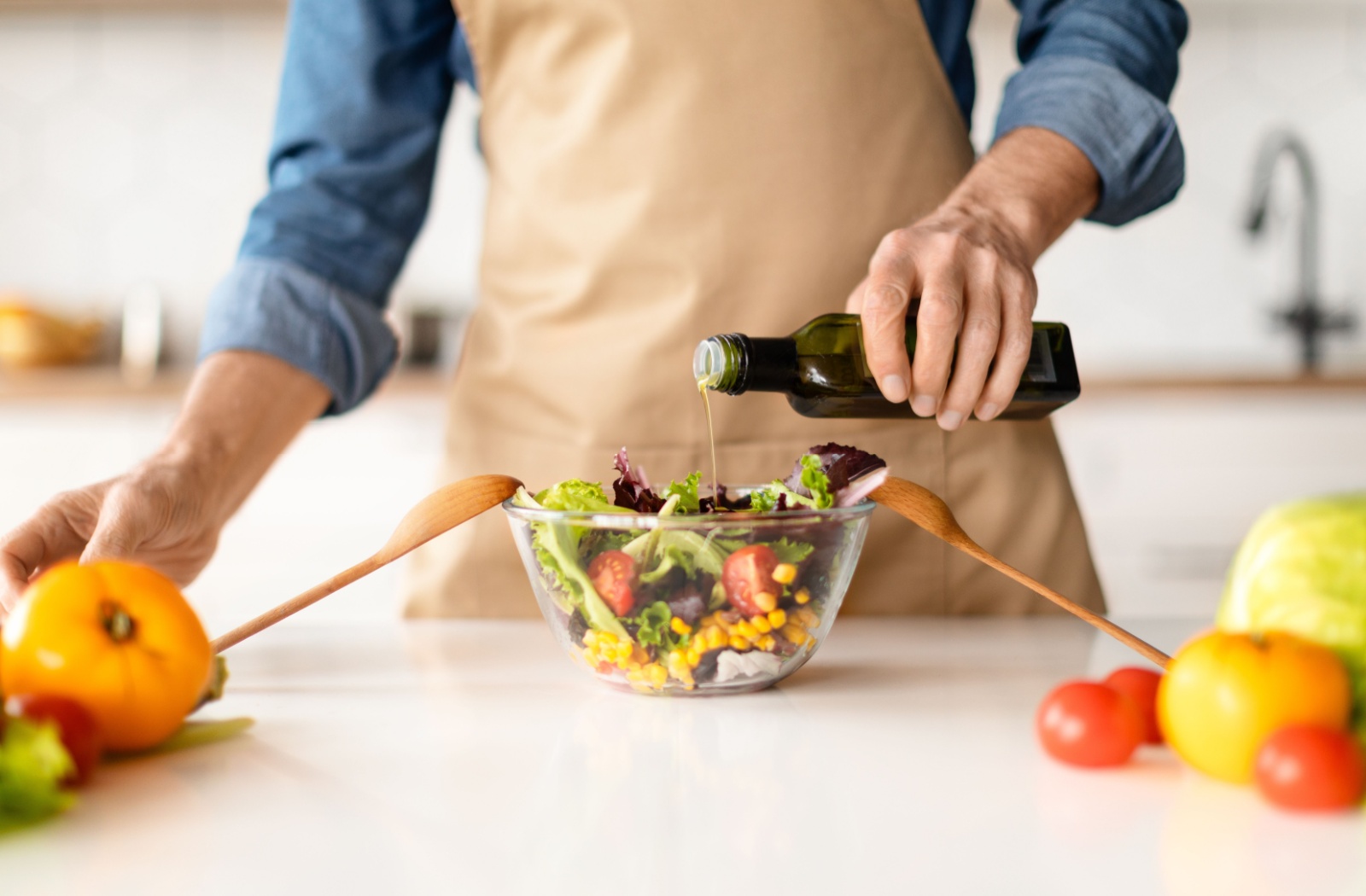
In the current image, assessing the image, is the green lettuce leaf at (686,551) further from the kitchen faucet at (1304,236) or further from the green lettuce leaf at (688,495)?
the kitchen faucet at (1304,236)

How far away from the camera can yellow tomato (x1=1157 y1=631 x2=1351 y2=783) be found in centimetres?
50

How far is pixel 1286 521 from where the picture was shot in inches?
21.9

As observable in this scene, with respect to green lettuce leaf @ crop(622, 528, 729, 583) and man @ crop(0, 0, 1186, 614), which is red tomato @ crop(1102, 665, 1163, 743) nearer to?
green lettuce leaf @ crop(622, 528, 729, 583)

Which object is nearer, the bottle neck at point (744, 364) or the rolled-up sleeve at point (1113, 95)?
the bottle neck at point (744, 364)

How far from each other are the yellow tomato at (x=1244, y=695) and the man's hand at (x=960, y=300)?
32cm

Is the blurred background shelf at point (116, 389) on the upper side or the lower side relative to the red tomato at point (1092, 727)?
upper

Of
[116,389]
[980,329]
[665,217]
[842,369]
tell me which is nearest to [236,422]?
[665,217]

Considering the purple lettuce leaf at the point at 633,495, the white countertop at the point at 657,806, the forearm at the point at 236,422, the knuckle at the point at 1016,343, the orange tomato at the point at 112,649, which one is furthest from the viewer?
the forearm at the point at 236,422

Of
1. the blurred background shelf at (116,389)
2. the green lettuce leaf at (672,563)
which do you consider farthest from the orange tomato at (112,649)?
the blurred background shelf at (116,389)

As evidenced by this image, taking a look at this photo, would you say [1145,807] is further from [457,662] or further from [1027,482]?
[1027,482]

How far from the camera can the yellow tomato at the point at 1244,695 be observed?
0.50m

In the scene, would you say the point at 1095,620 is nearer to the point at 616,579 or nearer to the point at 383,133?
the point at 616,579

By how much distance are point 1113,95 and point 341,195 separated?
0.72m

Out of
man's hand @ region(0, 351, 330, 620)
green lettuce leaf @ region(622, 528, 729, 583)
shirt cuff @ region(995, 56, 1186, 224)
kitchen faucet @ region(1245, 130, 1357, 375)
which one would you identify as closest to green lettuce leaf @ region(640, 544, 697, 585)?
green lettuce leaf @ region(622, 528, 729, 583)
